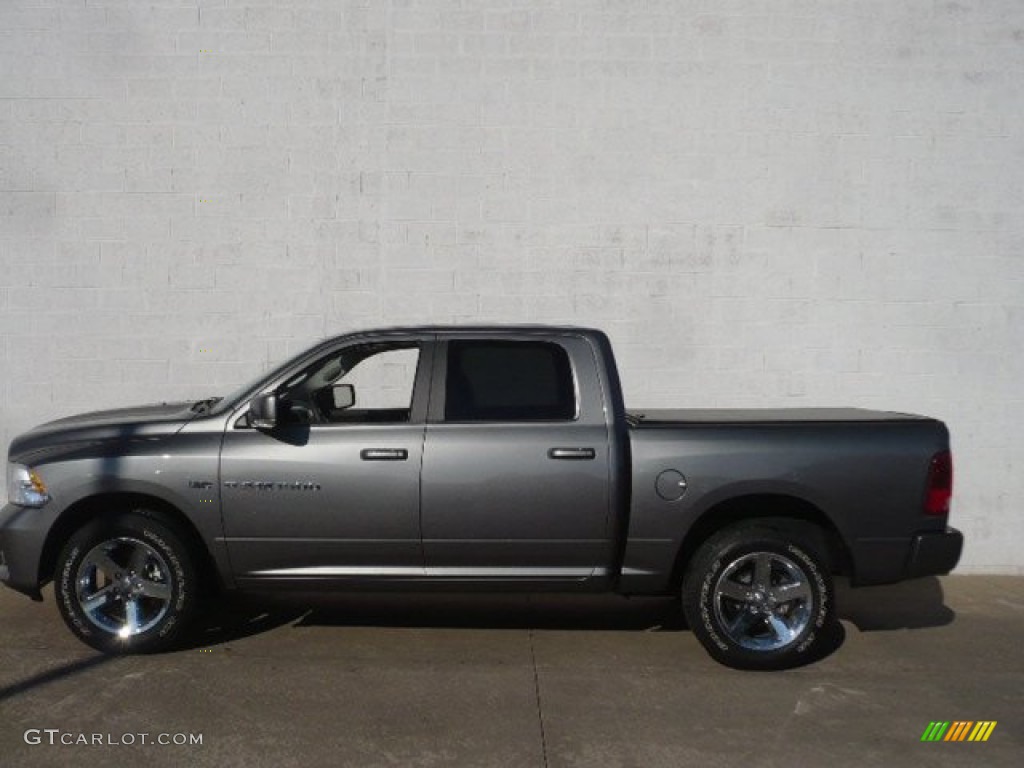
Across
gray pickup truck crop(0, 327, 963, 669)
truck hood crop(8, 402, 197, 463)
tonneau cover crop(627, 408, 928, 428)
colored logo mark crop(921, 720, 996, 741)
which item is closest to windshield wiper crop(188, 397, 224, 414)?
truck hood crop(8, 402, 197, 463)

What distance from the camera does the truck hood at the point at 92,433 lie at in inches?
204

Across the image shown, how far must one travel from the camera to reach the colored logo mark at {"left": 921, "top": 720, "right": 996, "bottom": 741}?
4227mm

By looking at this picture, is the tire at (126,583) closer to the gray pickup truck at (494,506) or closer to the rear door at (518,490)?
the gray pickup truck at (494,506)

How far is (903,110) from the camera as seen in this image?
7578 mm

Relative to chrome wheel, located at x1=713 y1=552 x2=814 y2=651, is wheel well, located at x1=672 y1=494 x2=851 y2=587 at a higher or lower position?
higher

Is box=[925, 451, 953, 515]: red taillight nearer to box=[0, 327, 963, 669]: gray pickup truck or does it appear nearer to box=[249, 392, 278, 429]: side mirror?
box=[0, 327, 963, 669]: gray pickup truck

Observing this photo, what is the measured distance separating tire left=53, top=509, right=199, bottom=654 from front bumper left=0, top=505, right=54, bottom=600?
0.42 feet

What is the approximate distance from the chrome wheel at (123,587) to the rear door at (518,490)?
154 cm

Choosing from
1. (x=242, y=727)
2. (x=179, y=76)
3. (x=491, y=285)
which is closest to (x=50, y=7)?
(x=179, y=76)

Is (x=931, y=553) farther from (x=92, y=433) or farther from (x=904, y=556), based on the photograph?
(x=92, y=433)

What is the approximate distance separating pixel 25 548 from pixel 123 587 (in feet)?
1.89

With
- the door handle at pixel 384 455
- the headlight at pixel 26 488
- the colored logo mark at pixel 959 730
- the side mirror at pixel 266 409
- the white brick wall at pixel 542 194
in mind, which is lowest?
the colored logo mark at pixel 959 730

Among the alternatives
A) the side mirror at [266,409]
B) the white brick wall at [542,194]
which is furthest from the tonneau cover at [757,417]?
the side mirror at [266,409]

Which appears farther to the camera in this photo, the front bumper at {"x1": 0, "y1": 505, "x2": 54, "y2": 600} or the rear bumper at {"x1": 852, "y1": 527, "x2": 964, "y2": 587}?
the front bumper at {"x1": 0, "y1": 505, "x2": 54, "y2": 600}
